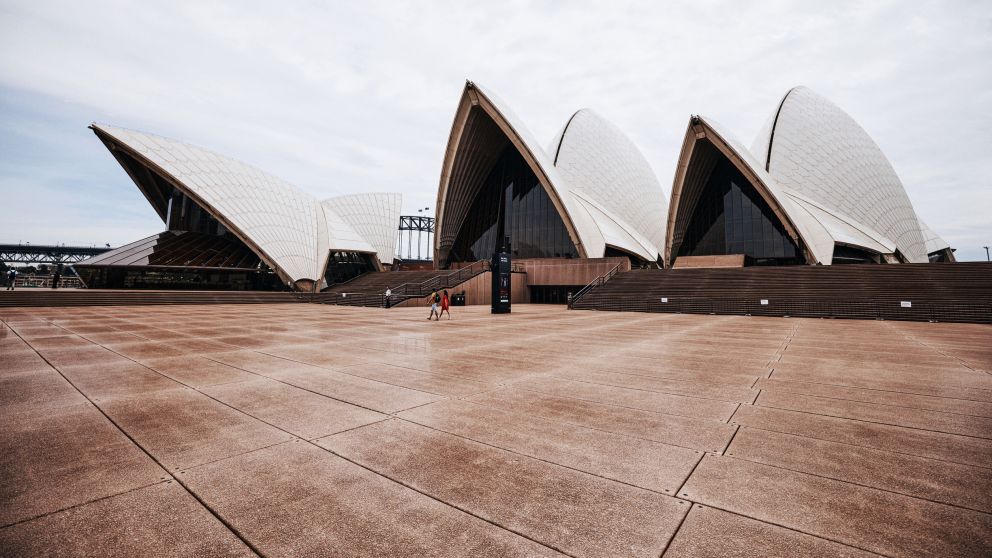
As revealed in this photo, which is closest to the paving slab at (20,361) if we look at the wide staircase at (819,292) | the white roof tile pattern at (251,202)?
the wide staircase at (819,292)

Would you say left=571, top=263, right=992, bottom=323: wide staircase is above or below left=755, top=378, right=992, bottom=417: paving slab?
above

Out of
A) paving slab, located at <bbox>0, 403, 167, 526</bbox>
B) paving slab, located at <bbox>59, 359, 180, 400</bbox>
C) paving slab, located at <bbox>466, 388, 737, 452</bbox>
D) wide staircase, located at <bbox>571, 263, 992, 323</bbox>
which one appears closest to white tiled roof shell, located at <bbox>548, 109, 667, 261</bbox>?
wide staircase, located at <bbox>571, 263, 992, 323</bbox>

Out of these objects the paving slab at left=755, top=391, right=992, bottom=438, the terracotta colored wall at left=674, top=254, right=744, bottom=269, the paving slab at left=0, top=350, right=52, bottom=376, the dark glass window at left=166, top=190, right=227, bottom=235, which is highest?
the dark glass window at left=166, top=190, right=227, bottom=235

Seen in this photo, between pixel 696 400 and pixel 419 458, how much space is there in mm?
3059

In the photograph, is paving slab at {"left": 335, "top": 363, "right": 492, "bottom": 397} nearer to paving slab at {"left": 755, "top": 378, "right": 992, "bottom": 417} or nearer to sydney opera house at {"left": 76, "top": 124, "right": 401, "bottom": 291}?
paving slab at {"left": 755, "top": 378, "right": 992, "bottom": 417}

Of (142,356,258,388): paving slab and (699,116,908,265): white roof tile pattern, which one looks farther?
(699,116,908,265): white roof tile pattern

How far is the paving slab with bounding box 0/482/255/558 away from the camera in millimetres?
1777

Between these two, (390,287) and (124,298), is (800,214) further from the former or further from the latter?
(124,298)

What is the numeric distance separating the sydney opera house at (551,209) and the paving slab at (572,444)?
27.0 m

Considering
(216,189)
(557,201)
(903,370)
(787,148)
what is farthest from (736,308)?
(216,189)

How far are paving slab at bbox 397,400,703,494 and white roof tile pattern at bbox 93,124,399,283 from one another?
30.5 metres

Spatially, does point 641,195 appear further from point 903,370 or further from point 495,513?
point 495,513

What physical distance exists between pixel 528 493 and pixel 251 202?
35454 millimetres

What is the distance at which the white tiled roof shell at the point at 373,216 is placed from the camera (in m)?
42.0
